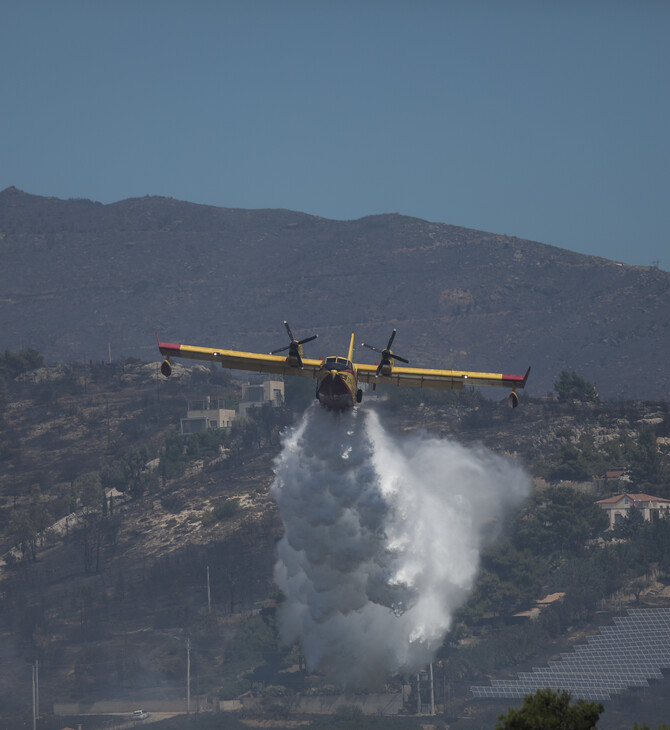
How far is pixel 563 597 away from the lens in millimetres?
146875

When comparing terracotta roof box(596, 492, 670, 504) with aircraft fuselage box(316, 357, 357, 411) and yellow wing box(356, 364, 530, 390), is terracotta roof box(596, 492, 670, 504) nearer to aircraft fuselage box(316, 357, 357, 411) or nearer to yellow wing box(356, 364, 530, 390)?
yellow wing box(356, 364, 530, 390)

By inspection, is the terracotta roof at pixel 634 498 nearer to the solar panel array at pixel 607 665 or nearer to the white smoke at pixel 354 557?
the solar panel array at pixel 607 665

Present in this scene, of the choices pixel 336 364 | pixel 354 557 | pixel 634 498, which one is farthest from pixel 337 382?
pixel 634 498

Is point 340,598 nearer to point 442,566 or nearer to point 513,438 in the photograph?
point 442,566

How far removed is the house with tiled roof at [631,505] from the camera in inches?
6407

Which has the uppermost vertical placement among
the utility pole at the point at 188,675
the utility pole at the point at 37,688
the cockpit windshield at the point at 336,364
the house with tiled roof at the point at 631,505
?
the cockpit windshield at the point at 336,364

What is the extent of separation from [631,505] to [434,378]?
304 ft

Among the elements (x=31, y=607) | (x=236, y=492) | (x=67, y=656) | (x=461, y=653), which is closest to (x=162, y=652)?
(x=67, y=656)

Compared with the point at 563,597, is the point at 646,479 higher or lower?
higher

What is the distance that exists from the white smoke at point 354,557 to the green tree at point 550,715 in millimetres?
37940

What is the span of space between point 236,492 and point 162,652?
44.4 m

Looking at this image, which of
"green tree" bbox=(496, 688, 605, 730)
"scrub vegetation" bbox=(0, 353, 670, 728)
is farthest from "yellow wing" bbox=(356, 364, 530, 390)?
"scrub vegetation" bbox=(0, 353, 670, 728)

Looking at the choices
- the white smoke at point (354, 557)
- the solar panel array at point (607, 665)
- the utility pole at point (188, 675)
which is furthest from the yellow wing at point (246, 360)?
the utility pole at point (188, 675)

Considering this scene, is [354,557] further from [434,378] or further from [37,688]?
[37,688]
